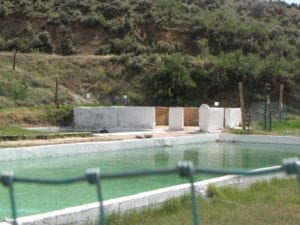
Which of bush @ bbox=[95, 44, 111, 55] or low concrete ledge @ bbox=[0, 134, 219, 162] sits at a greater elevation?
bush @ bbox=[95, 44, 111, 55]

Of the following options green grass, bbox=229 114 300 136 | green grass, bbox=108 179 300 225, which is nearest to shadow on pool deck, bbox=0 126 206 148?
green grass, bbox=229 114 300 136

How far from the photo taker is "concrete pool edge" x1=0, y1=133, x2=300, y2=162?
694 inches

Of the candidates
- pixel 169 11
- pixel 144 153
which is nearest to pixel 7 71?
pixel 169 11

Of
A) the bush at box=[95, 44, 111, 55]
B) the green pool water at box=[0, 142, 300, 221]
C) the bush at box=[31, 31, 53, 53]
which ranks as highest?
the bush at box=[31, 31, 53, 53]

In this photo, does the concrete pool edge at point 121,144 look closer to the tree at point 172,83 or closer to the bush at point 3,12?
the tree at point 172,83

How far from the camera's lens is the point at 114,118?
96.9 ft

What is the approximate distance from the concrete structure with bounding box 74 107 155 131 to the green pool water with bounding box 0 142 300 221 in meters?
4.80

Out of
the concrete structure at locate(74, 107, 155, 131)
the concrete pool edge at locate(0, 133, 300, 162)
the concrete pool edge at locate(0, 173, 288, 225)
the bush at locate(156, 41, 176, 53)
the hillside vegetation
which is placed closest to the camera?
the concrete pool edge at locate(0, 173, 288, 225)

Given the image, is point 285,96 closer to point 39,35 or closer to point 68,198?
point 39,35

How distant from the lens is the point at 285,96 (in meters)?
38.6

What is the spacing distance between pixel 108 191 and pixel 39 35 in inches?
1480

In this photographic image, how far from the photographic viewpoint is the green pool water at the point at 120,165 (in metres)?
10.5

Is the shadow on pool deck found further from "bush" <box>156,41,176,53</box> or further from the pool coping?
"bush" <box>156,41,176,53</box>

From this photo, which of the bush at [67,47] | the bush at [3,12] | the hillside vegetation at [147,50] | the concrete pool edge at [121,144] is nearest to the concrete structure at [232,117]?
the concrete pool edge at [121,144]
